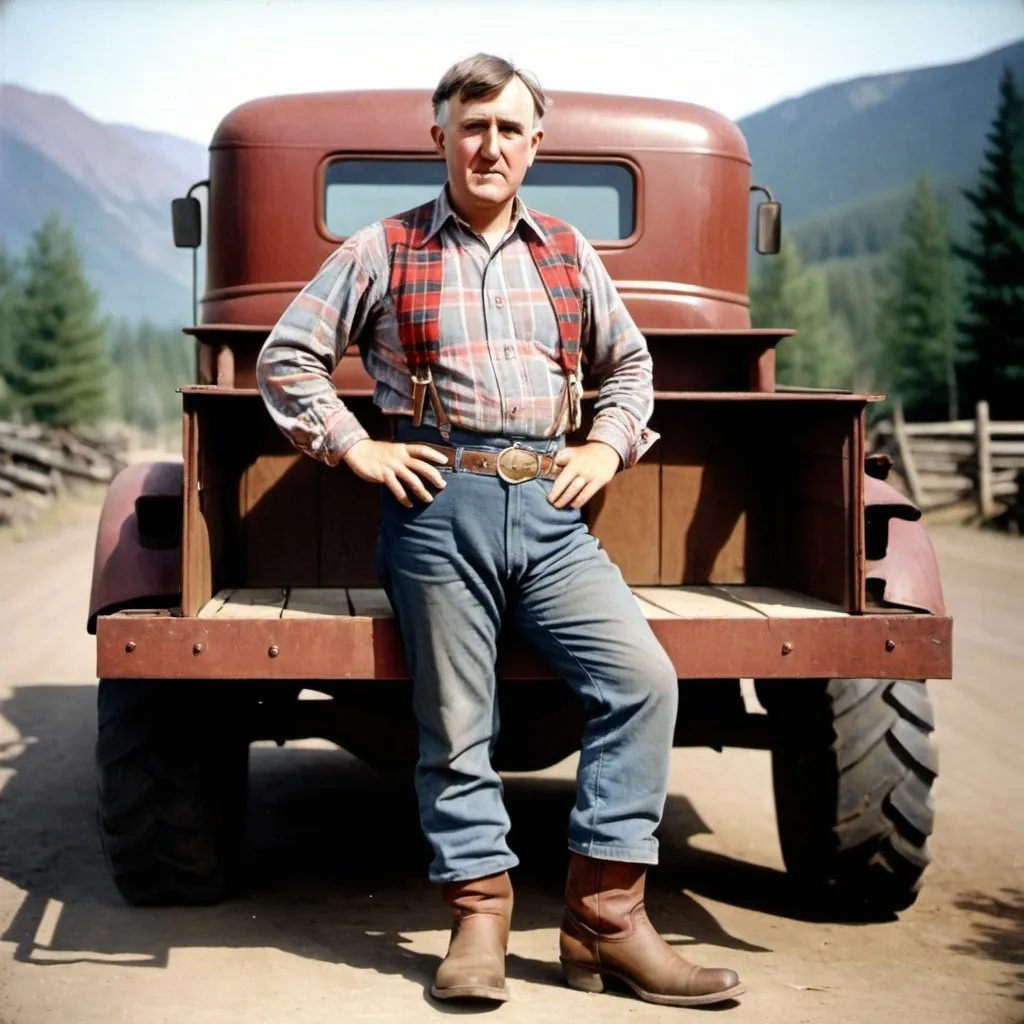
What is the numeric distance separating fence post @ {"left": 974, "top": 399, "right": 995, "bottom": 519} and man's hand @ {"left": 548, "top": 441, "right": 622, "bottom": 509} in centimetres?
1890

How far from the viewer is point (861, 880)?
4.42 metres

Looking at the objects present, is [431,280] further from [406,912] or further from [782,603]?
[406,912]

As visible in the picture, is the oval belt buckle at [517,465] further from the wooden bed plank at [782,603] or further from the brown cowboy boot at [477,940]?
the brown cowboy boot at [477,940]

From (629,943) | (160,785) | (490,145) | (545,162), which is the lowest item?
(629,943)

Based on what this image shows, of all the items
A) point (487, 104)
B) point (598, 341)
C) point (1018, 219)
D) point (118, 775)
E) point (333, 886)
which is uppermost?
point (1018, 219)

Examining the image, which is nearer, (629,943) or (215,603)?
(629,943)

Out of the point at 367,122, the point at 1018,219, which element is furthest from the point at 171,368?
the point at 367,122

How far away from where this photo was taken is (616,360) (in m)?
3.79

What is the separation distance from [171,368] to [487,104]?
141851mm

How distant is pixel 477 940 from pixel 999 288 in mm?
32434

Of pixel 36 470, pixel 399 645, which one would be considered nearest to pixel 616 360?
pixel 399 645

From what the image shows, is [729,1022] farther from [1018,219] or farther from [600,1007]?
[1018,219]

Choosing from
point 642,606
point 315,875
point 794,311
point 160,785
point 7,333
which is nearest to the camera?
point 642,606

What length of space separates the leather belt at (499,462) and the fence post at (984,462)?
1905 cm
